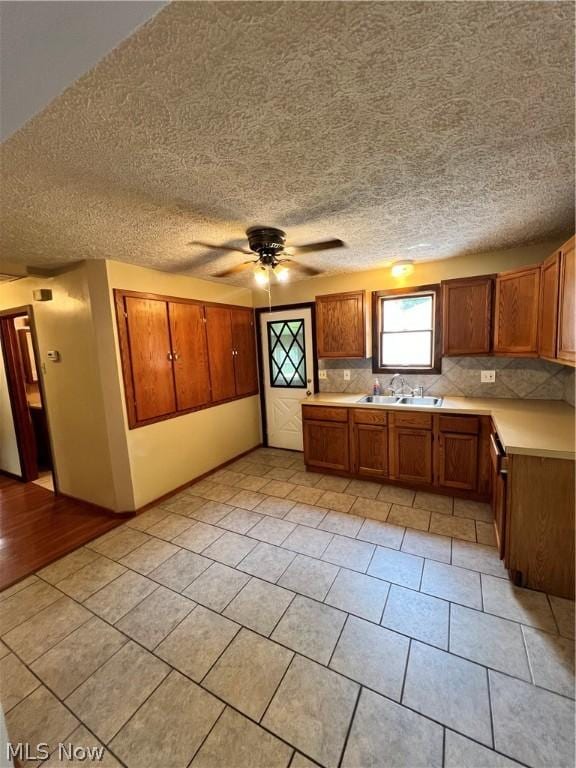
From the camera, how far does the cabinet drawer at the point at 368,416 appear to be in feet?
10.3

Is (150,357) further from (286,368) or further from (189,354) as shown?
(286,368)

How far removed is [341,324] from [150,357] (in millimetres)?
2056

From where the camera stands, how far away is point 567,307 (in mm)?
1944

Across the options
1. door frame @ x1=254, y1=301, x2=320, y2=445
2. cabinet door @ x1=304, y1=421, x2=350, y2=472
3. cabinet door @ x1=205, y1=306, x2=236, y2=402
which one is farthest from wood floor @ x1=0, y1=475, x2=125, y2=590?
door frame @ x1=254, y1=301, x2=320, y2=445

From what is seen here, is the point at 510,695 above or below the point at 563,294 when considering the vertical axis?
below

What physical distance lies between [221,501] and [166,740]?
74.8 inches

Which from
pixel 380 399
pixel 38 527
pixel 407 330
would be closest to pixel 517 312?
pixel 407 330

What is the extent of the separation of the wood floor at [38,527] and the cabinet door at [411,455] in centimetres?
266

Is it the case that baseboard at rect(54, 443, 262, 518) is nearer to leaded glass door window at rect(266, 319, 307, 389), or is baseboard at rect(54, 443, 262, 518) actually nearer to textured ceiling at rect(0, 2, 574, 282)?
leaded glass door window at rect(266, 319, 307, 389)

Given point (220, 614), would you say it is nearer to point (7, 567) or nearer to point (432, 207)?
point (7, 567)

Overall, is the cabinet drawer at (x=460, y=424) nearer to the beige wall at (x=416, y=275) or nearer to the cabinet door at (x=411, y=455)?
the cabinet door at (x=411, y=455)

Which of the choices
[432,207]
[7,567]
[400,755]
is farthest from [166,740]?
[432,207]

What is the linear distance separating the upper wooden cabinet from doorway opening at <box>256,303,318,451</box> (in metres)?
0.44

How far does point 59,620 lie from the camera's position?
1.82 metres
